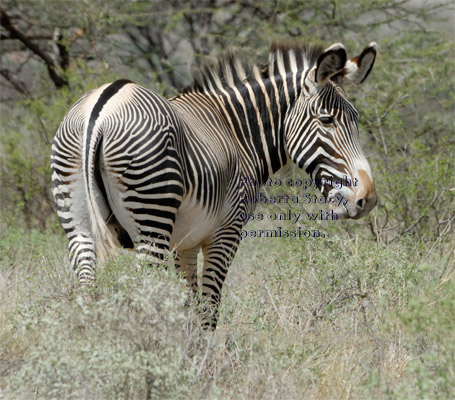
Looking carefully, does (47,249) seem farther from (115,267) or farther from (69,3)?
(69,3)

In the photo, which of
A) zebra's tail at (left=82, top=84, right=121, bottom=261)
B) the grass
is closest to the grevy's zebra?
zebra's tail at (left=82, top=84, right=121, bottom=261)

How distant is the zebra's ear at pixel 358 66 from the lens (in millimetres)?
5625

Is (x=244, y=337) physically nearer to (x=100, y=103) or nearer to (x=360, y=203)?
(x=360, y=203)

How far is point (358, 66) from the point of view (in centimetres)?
567

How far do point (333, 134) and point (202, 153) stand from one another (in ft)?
3.42

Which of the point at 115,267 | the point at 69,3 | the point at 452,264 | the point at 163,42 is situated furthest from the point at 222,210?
the point at 163,42

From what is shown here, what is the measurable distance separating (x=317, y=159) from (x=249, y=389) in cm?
215

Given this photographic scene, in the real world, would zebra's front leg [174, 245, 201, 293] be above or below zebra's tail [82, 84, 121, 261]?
below

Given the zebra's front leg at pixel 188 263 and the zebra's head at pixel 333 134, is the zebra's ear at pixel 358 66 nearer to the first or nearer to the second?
the zebra's head at pixel 333 134

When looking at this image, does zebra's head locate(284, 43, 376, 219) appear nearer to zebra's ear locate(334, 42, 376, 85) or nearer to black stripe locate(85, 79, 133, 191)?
zebra's ear locate(334, 42, 376, 85)

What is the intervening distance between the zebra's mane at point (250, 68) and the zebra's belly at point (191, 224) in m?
1.23

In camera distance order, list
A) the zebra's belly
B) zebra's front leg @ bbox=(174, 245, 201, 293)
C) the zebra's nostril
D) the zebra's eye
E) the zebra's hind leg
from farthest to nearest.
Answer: zebra's front leg @ bbox=(174, 245, 201, 293) → the zebra's eye → the zebra's nostril → the zebra's belly → the zebra's hind leg

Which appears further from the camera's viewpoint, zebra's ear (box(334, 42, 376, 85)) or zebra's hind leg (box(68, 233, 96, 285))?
zebra's ear (box(334, 42, 376, 85))

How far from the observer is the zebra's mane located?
5906 mm
